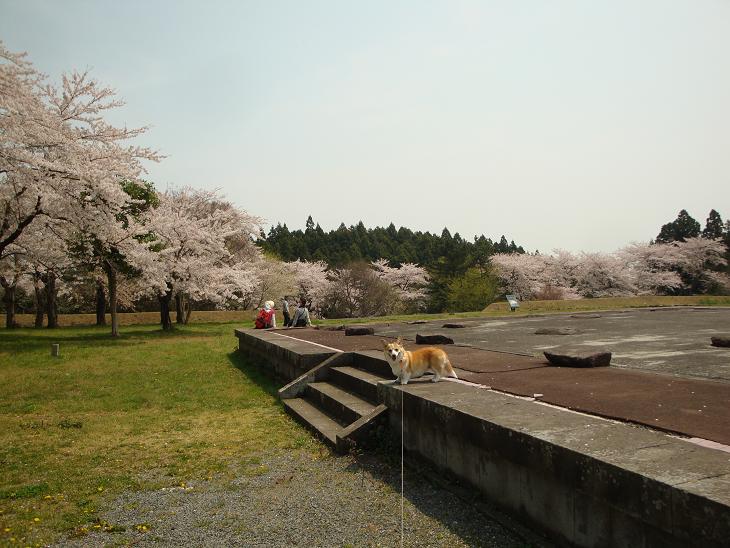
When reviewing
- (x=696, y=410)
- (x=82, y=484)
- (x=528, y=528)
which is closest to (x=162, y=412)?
(x=82, y=484)

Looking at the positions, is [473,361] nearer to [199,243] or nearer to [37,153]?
[37,153]

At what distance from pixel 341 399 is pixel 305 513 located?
3.08 metres

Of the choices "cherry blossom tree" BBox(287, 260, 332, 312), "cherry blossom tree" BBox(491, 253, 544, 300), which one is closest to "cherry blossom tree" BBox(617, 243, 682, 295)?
"cherry blossom tree" BBox(491, 253, 544, 300)

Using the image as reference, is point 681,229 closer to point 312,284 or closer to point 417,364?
point 312,284

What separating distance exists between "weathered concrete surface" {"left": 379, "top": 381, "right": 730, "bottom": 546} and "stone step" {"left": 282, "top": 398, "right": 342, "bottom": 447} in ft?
6.26

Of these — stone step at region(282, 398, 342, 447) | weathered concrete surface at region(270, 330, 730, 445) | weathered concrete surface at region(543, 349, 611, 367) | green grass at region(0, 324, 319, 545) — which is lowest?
green grass at region(0, 324, 319, 545)

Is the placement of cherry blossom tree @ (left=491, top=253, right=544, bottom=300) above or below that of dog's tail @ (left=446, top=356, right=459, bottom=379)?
above

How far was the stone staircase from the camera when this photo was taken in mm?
6031

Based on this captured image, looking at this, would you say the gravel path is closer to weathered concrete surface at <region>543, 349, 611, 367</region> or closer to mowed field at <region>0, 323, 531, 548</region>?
mowed field at <region>0, 323, 531, 548</region>

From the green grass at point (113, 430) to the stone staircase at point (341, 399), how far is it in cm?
34

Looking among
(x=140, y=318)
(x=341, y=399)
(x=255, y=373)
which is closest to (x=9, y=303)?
(x=140, y=318)

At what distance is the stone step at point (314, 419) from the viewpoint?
6.60m

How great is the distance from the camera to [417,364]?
6.20 m

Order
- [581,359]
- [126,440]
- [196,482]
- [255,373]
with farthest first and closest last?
1. [255,373]
2. [126,440]
3. [581,359]
4. [196,482]
